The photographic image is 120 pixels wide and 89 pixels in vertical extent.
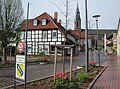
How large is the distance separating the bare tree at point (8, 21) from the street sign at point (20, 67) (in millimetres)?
16998

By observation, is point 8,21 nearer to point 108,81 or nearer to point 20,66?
point 108,81

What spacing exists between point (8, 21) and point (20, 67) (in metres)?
18.0

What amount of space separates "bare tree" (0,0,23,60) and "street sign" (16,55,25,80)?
1700 centimetres

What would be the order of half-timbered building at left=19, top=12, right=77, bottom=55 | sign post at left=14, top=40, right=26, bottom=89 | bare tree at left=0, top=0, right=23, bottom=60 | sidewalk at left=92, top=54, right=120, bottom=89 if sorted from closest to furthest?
sign post at left=14, top=40, right=26, bottom=89 → sidewalk at left=92, top=54, right=120, bottom=89 → bare tree at left=0, top=0, right=23, bottom=60 → half-timbered building at left=19, top=12, right=77, bottom=55

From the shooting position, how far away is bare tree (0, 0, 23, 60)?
24.9m

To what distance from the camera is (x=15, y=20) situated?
1015 inches

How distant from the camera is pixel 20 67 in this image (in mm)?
8117

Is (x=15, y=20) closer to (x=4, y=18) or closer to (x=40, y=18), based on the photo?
(x=4, y=18)

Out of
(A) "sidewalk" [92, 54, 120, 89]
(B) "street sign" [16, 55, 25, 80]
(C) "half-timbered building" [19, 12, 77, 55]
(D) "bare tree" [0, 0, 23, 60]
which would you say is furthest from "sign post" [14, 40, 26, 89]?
(C) "half-timbered building" [19, 12, 77, 55]

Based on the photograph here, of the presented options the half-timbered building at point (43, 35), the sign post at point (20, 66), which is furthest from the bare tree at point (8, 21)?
the half-timbered building at point (43, 35)

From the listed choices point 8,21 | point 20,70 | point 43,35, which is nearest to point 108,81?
point 20,70

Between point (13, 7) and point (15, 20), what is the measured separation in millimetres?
1547

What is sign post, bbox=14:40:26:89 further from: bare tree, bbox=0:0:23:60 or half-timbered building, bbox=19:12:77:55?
half-timbered building, bbox=19:12:77:55

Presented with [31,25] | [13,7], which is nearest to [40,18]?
[31,25]
